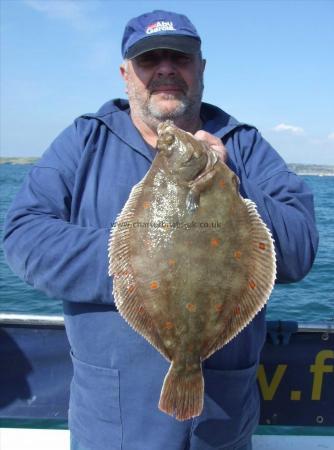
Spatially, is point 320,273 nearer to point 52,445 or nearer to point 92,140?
point 52,445

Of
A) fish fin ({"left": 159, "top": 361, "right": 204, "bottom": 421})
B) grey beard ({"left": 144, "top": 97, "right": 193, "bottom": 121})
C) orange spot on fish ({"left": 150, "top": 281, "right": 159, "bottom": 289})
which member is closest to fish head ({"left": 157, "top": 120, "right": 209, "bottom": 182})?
grey beard ({"left": 144, "top": 97, "right": 193, "bottom": 121})

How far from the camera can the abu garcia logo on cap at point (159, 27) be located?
9.53 ft

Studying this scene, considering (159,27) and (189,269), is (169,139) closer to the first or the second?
(189,269)

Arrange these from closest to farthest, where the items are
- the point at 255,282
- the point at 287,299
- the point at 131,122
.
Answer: the point at 255,282
the point at 131,122
the point at 287,299

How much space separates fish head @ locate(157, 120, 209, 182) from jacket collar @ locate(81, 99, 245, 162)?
38cm

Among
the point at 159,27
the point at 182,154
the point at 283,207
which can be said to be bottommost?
→ the point at 283,207

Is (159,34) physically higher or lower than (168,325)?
higher

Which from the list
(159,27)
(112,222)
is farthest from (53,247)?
(159,27)

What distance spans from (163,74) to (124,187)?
2.40 feet

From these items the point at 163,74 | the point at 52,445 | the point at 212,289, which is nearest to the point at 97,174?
the point at 163,74

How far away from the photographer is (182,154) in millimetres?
2516

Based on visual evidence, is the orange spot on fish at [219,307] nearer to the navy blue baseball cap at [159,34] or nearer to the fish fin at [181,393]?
the fish fin at [181,393]

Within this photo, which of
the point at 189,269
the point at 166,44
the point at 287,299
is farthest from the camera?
the point at 287,299

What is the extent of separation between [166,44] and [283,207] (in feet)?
3.85
